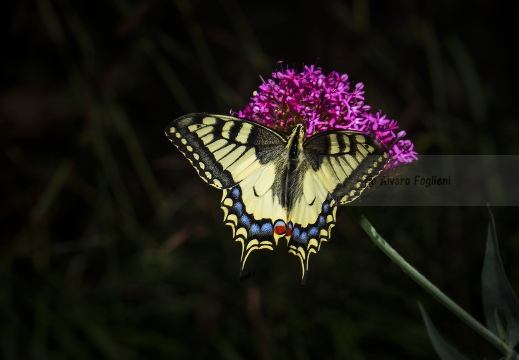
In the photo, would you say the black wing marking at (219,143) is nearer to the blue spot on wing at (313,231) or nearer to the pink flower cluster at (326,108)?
the pink flower cluster at (326,108)

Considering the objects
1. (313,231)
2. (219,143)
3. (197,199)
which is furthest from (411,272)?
(197,199)

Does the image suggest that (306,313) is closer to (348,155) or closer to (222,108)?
(222,108)

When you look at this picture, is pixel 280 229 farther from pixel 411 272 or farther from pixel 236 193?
pixel 411 272

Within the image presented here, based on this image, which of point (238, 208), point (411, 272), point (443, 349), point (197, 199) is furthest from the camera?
point (197, 199)

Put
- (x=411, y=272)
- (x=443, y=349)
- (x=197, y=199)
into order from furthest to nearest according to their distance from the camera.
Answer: (x=197, y=199)
(x=443, y=349)
(x=411, y=272)

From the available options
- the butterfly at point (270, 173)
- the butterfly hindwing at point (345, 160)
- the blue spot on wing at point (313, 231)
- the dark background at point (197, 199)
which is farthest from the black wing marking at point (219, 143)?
the dark background at point (197, 199)
